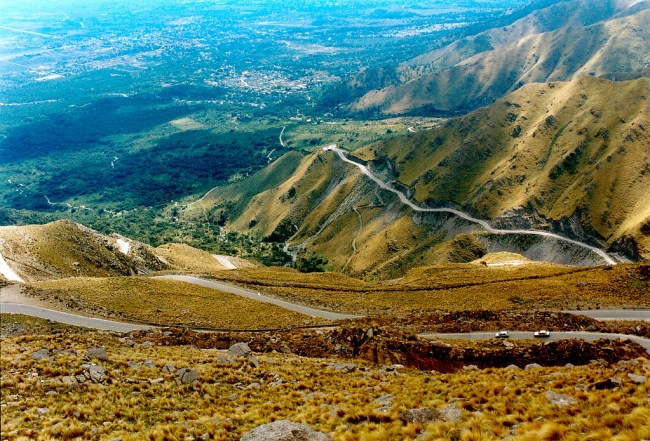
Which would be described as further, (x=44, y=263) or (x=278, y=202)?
(x=278, y=202)

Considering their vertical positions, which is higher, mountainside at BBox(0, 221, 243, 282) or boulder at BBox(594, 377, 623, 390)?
boulder at BBox(594, 377, 623, 390)

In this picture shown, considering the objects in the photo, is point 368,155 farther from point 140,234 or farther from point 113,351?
point 113,351

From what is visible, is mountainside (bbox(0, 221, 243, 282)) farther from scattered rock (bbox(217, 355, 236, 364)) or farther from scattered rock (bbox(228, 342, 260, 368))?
scattered rock (bbox(217, 355, 236, 364))

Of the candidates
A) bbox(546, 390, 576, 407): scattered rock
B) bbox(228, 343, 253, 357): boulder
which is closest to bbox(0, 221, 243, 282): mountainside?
bbox(228, 343, 253, 357): boulder

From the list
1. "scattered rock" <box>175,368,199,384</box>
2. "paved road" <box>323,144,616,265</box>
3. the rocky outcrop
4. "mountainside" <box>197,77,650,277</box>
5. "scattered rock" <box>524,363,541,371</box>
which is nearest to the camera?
"scattered rock" <box>175,368,199,384</box>

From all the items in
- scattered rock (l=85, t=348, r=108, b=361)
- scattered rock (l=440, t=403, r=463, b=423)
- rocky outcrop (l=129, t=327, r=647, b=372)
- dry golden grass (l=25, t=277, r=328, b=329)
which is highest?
scattered rock (l=440, t=403, r=463, b=423)

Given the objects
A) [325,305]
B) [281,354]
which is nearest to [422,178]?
[325,305]
